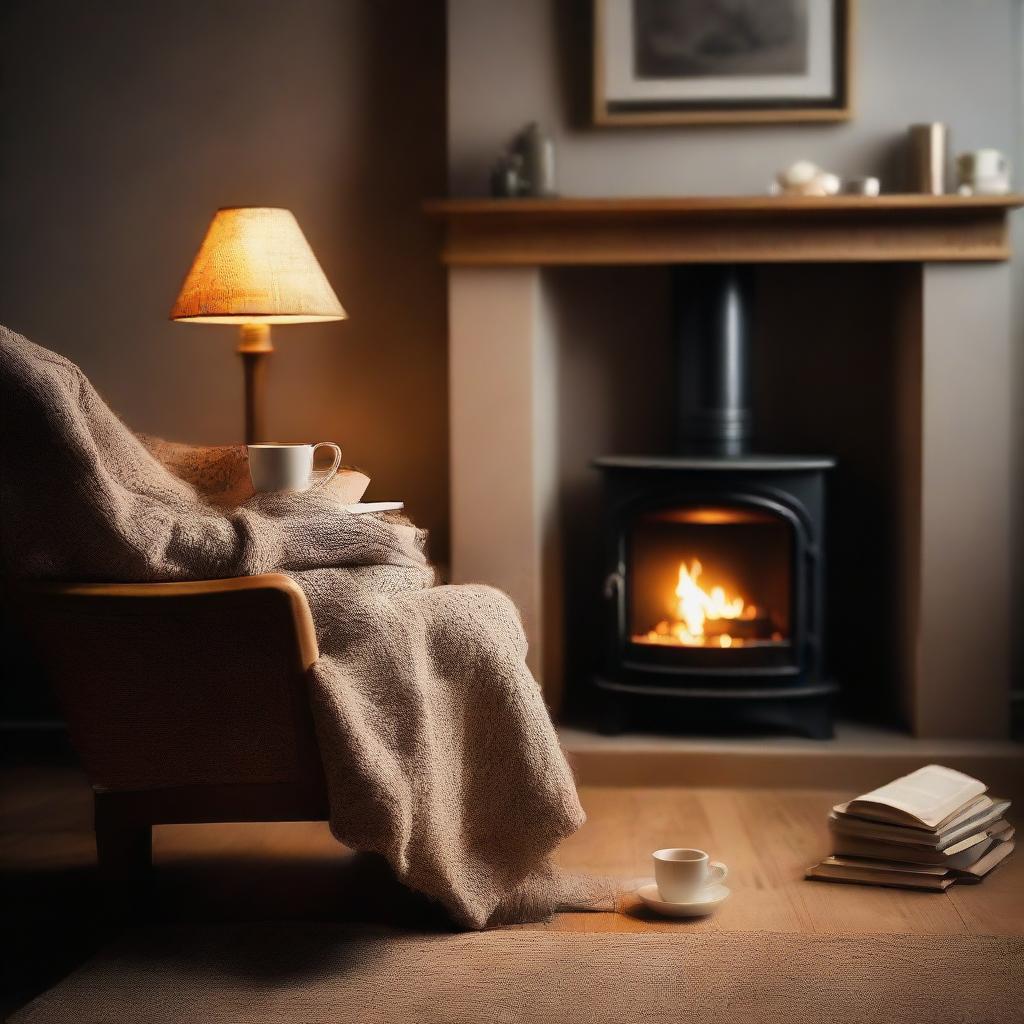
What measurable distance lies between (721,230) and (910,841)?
141 cm

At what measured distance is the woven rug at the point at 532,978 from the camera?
1744 mm

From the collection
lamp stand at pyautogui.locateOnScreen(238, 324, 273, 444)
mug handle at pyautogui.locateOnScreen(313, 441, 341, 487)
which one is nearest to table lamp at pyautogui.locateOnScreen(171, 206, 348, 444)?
lamp stand at pyautogui.locateOnScreen(238, 324, 273, 444)

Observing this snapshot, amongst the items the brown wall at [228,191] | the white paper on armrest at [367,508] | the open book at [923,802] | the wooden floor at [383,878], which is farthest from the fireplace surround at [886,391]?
the white paper on armrest at [367,508]

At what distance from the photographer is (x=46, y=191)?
336 cm

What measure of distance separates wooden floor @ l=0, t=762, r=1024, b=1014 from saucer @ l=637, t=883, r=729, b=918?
0.7 inches

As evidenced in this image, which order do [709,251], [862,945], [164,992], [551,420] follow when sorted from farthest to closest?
[551,420], [709,251], [862,945], [164,992]

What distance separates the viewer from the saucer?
2.07 meters

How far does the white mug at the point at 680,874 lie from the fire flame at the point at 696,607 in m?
1.00

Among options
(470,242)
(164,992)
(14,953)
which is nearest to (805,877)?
(164,992)

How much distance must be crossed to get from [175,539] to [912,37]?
6.90 ft

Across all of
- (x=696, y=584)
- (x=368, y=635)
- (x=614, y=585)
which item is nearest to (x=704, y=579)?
(x=696, y=584)

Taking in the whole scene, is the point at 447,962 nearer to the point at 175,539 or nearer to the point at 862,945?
the point at 862,945

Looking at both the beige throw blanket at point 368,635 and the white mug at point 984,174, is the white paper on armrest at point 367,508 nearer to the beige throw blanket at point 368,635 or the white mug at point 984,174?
the beige throw blanket at point 368,635

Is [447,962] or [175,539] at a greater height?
[175,539]
